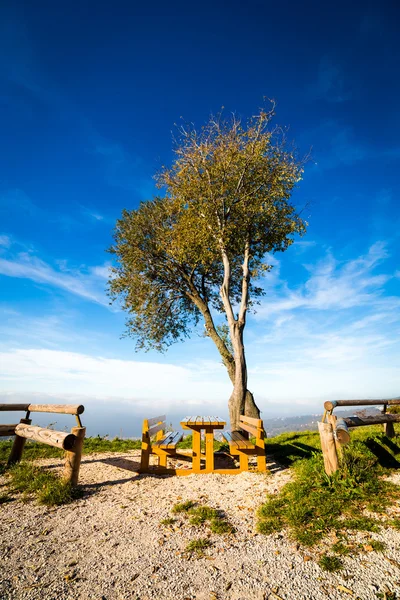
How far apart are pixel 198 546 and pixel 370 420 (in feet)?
21.5

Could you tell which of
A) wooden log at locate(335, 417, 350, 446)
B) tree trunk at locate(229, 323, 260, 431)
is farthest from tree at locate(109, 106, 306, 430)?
wooden log at locate(335, 417, 350, 446)

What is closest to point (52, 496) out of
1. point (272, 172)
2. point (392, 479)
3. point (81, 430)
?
point (81, 430)

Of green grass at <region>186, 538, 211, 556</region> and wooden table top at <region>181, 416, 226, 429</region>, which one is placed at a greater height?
wooden table top at <region>181, 416, 226, 429</region>

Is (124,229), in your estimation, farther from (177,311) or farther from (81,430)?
(81,430)

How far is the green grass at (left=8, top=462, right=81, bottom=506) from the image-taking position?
235 inches

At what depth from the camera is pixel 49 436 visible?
7.00m

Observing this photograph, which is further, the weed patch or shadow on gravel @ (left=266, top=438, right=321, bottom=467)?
shadow on gravel @ (left=266, top=438, right=321, bottom=467)

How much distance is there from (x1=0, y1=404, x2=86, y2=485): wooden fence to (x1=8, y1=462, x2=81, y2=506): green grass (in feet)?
0.81

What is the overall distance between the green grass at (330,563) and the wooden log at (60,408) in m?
5.35

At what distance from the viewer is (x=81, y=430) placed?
22.3 ft

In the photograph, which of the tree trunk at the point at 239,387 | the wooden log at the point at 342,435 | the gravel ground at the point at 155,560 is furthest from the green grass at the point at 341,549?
the tree trunk at the point at 239,387

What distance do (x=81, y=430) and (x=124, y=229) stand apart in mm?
15126

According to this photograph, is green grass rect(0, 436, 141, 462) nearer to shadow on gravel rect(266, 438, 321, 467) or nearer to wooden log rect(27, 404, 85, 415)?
wooden log rect(27, 404, 85, 415)

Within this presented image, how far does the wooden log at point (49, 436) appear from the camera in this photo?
21.3 feet
